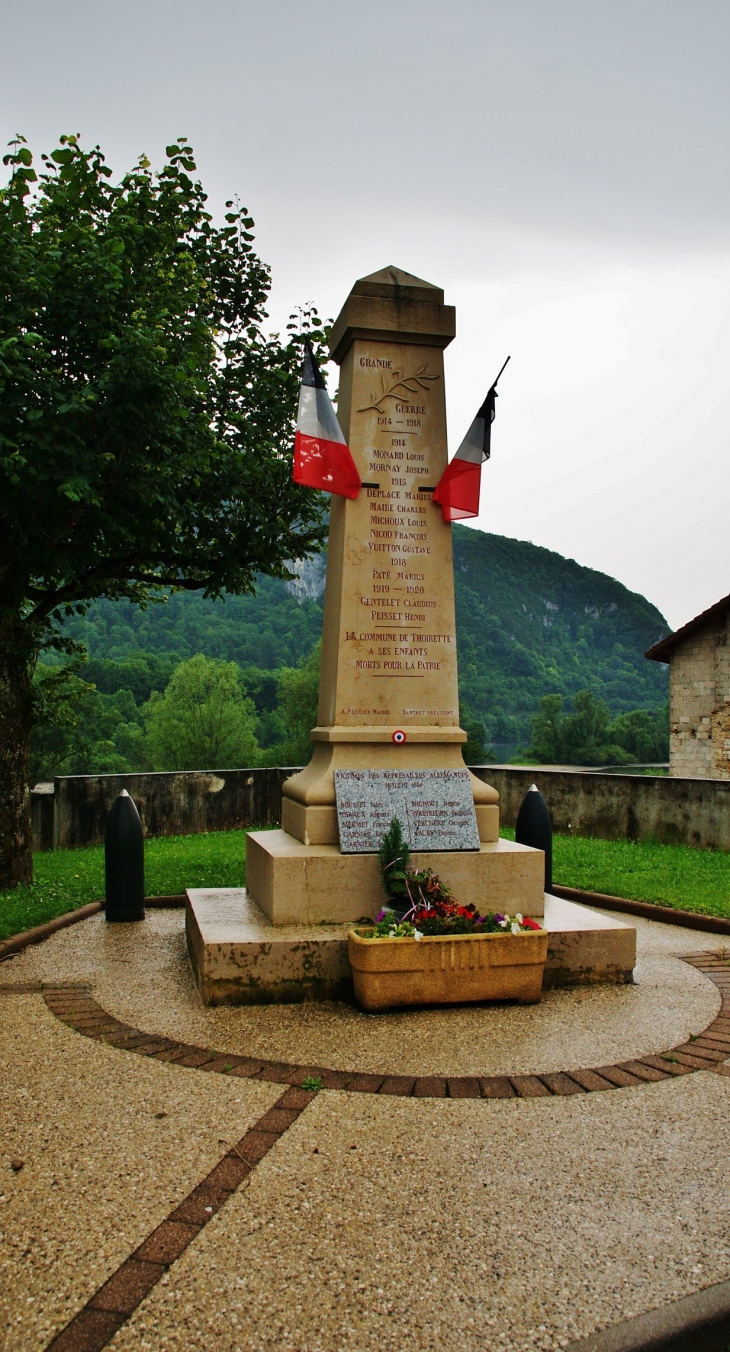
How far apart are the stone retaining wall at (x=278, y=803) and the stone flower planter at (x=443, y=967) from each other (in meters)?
7.35

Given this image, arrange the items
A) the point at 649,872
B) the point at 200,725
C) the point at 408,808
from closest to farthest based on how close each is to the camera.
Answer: the point at 408,808 < the point at 649,872 < the point at 200,725

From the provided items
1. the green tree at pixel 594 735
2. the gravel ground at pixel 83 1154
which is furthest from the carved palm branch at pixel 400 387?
the green tree at pixel 594 735

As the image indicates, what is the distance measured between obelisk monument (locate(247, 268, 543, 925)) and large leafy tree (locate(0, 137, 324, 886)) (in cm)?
233

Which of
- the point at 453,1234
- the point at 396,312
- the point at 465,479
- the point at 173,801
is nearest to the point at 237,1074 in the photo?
the point at 453,1234

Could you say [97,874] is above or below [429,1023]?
below

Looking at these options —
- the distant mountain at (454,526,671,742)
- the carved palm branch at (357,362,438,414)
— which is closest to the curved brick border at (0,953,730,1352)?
the carved palm branch at (357,362,438,414)

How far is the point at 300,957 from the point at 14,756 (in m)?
5.08

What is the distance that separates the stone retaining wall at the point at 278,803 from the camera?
39.0 feet

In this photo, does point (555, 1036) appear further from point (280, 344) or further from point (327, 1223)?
point (280, 344)

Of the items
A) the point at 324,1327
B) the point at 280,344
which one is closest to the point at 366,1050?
the point at 324,1327

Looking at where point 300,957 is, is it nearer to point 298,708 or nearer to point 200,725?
point 298,708

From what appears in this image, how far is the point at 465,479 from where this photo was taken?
625 centimetres

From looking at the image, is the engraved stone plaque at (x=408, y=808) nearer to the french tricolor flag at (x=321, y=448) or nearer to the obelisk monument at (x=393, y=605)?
the obelisk monument at (x=393, y=605)

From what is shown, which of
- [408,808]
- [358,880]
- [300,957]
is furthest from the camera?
[408,808]
